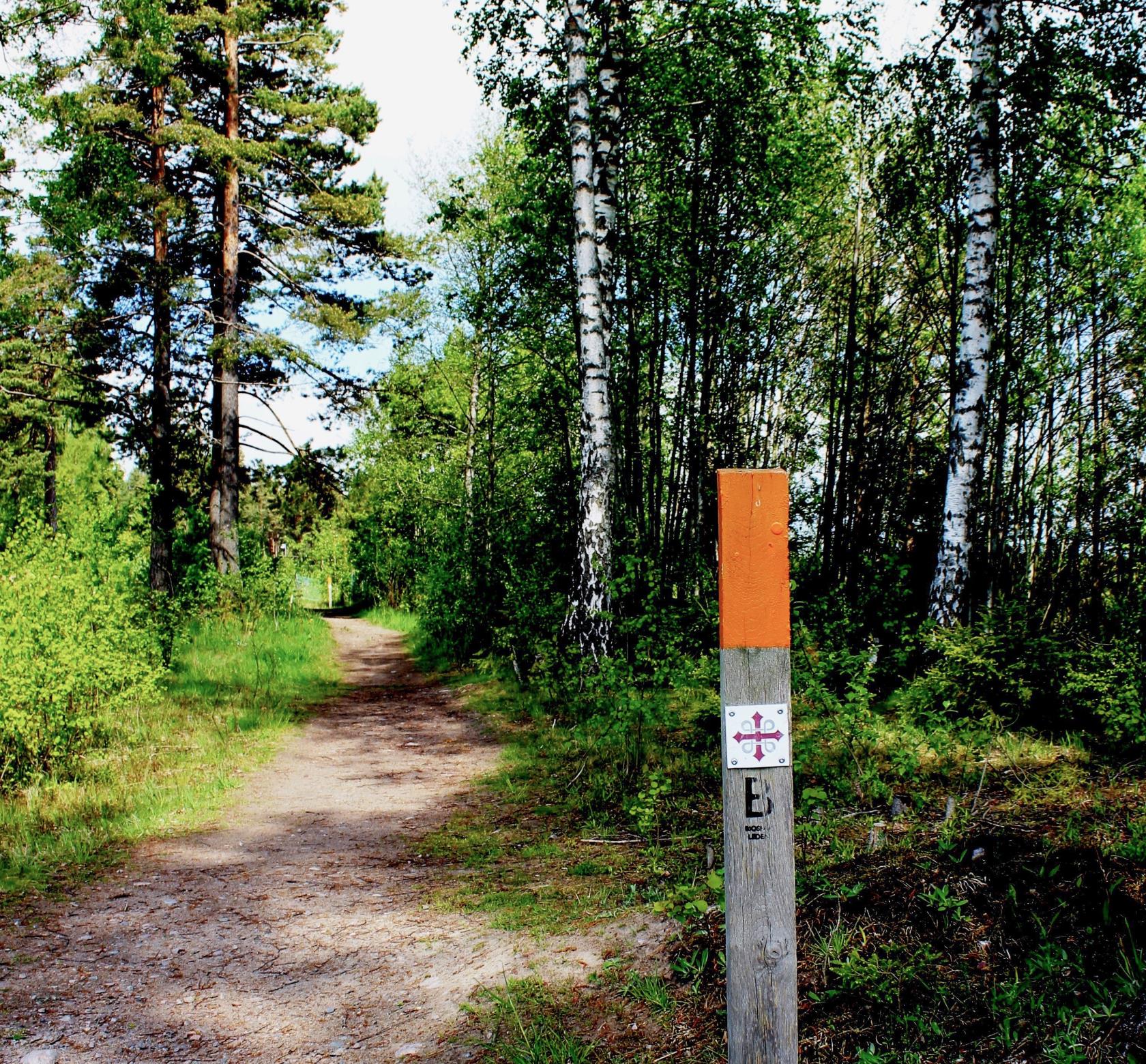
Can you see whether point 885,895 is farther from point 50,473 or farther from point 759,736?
point 50,473

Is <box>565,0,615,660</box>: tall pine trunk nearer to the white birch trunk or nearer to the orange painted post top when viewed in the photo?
the white birch trunk

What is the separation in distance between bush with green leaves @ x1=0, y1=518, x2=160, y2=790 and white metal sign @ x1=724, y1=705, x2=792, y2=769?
6.22 metres

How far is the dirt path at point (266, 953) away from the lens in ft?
11.8

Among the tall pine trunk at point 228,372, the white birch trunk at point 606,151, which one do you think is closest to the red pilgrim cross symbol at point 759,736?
the white birch trunk at point 606,151

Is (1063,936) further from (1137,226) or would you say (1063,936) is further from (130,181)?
(130,181)

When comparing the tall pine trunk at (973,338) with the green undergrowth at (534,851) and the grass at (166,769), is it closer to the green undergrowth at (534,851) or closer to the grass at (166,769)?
the green undergrowth at (534,851)

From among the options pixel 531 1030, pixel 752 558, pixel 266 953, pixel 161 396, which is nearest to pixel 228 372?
pixel 161 396

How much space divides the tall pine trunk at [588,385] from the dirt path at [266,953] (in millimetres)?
3122

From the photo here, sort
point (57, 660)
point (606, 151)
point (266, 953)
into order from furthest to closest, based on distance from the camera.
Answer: point (606, 151)
point (57, 660)
point (266, 953)

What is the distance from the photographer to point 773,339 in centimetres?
1484

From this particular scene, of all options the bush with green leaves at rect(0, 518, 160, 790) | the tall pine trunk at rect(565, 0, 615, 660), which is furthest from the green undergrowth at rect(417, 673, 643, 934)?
the bush with green leaves at rect(0, 518, 160, 790)

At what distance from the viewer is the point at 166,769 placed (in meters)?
7.53

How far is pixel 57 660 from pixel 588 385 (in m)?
5.83

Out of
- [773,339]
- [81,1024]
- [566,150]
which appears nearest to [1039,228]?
[773,339]
